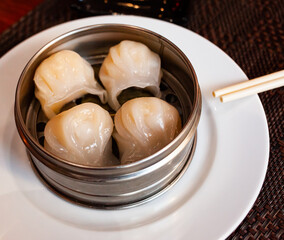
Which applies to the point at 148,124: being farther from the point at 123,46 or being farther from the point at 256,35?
the point at 256,35

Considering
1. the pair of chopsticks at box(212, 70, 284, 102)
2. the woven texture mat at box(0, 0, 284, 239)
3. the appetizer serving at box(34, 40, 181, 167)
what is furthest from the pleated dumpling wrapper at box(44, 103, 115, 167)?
the woven texture mat at box(0, 0, 284, 239)

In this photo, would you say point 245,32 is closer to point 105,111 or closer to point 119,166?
point 105,111

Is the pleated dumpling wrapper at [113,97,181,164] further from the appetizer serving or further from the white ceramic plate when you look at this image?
the white ceramic plate

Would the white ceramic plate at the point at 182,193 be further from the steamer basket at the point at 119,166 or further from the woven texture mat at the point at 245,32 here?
the woven texture mat at the point at 245,32

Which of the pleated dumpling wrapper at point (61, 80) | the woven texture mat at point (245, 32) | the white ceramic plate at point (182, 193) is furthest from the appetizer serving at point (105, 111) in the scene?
the woven texture mat at point (245, 32)

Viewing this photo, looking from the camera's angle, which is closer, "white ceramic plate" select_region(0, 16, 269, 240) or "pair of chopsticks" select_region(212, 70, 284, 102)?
"white ceramic plate" select_region(0, 16, 269, 240)

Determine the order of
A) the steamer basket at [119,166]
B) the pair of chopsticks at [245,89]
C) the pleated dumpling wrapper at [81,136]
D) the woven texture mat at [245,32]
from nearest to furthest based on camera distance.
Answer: the steamer basket at [119,166]
the pleated dumpling wrapper at [81,136]
the pair of chopsticks at [245,89]
the woven texture mat at [245,32]
